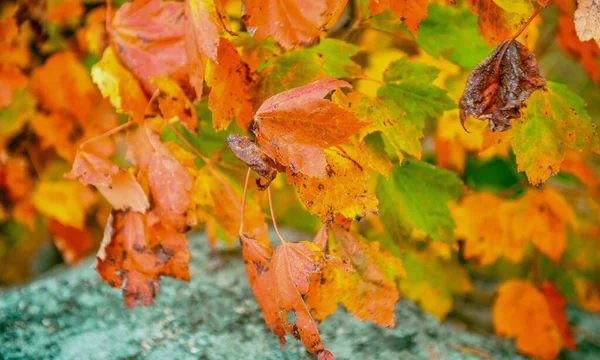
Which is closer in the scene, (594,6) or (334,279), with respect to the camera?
(594,6)

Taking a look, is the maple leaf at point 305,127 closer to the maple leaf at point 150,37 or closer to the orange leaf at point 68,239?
the maple leaf at point 150,37

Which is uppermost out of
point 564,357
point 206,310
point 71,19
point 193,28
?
point 193,28

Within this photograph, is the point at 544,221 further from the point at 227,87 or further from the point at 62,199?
the point at 62,199

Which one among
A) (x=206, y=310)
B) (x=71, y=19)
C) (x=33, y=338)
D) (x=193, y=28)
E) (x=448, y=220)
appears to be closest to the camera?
(x=193, y=28)

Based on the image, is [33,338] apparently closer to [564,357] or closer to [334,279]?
[334,279]

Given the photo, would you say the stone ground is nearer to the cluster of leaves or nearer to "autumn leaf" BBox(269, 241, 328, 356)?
the cluster of leaves

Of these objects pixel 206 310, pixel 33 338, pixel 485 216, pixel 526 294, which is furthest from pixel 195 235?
pixel 526 294

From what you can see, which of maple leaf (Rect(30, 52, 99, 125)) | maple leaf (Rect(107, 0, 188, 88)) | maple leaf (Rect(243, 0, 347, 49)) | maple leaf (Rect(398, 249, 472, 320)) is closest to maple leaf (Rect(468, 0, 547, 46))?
maple leaf (Rect(243, 0, 347, 49))

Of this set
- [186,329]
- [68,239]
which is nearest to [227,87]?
[186,329]
